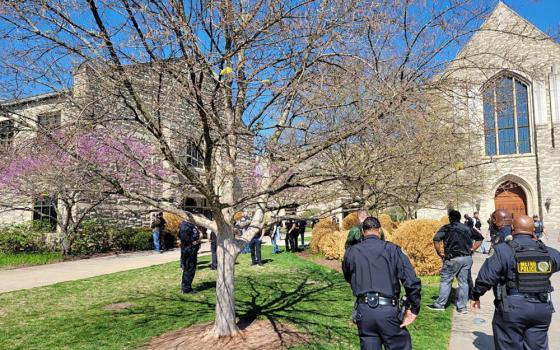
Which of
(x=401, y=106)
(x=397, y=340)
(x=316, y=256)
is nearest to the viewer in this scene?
(x=397, y=340)

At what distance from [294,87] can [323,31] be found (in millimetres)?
703

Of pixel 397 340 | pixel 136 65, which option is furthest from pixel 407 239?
pixel 136 65

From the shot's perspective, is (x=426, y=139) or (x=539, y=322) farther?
(x=426, y=139)

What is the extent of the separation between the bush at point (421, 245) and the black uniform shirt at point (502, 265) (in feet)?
21.3

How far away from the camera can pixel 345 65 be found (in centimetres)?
513

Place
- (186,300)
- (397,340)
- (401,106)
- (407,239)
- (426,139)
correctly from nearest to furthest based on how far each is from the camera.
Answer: (397,340) → (401,106) → (426,139) → (186,300) → (407,239)

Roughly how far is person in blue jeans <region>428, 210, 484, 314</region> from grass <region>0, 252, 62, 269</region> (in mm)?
12557

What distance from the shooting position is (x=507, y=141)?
3281 cm

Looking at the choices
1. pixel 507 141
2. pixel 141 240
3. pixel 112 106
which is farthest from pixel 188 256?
pixel 507 141

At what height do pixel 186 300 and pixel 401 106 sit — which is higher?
pixel 401 106

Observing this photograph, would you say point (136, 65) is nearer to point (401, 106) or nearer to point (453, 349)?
point (401, 106)

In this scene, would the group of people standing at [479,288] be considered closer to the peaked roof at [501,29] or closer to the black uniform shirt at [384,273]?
the black uniform shirt at [384,273]

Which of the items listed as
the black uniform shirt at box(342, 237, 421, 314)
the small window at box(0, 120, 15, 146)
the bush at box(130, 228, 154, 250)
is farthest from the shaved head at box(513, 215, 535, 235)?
the bush at box(130, 228, 154, 250)

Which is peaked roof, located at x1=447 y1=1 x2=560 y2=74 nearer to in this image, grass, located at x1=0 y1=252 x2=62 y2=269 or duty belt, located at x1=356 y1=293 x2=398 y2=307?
duty belt, located at x1=356 y1=293 x2=398 y2=307
